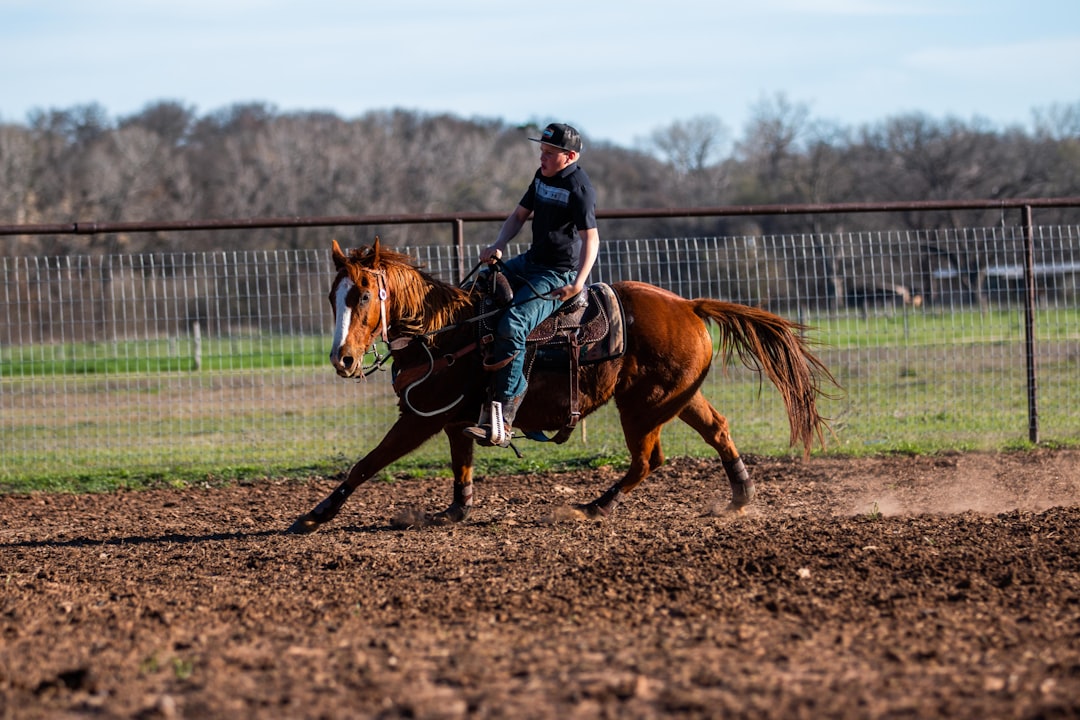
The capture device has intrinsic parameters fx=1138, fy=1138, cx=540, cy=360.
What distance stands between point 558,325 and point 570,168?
0.99 meters

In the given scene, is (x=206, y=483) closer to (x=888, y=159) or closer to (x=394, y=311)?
(x=394, y=311)

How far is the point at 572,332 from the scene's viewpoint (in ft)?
23.7

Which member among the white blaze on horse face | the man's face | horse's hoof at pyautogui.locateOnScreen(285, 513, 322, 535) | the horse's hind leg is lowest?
horse's hoof at pyautogui.locateOnScreen(285, 513, 322, 535)

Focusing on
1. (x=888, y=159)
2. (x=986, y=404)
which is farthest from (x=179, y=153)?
(x=986, y=404)

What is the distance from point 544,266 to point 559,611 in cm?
274

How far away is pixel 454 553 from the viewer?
6.57 m

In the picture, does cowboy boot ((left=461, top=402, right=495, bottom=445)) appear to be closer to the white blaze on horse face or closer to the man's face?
the white blaze on horse face

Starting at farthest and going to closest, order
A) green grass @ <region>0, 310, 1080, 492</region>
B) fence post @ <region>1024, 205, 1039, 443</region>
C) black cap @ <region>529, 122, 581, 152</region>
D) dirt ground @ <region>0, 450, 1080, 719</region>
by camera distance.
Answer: fence post @ <region>1024, 205, 1039, 443</region> → green grass @ <region>0, 310, 1080, 492</region> → black cap @ <region>529, 122, 581, 152</region> → dirt ground @ <region>0, 450, 1080, 719</region>

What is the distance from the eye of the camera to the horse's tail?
25.5 feet

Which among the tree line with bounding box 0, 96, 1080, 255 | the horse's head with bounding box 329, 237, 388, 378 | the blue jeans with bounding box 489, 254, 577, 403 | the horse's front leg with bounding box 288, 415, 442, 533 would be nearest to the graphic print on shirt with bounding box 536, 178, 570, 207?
the blue jeans with bounding box 489, 254, 577, 403

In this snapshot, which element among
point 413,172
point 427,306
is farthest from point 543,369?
point 413,172

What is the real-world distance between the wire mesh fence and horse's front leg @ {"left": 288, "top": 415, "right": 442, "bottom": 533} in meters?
3.17

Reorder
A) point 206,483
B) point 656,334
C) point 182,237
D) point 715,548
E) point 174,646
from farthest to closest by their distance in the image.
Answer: point 182,237 < point 206,483 < point 656,334 < point 715,548 < point 174,646

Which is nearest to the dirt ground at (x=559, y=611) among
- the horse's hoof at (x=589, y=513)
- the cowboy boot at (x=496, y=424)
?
the horse's hoof at (x=589, y=513)
